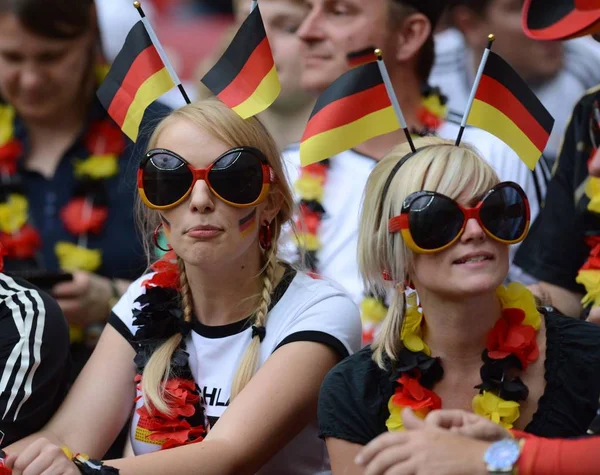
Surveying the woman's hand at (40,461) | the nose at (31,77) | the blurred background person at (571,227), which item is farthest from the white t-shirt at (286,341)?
the nose at (31,77)

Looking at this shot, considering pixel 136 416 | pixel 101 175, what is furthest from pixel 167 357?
pixel 101 175

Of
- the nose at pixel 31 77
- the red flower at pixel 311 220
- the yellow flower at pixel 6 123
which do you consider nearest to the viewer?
the red flower at pixel 311 220

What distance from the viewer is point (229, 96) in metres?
3.14

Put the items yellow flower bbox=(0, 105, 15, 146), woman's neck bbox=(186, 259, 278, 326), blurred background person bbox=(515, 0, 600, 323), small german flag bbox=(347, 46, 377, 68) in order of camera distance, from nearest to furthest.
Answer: woman's neck bbox=(186, 259, 278, 326) → blurred background person bbox=(515, 0, 600, 323) → small german flag bbox=(347, 46, 377, 68) → yellow flower bbox=(0, 105, 15, 146)

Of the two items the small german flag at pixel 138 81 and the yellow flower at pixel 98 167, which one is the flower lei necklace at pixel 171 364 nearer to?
the small german flag at pixel 138 81

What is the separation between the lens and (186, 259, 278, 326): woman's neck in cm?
312

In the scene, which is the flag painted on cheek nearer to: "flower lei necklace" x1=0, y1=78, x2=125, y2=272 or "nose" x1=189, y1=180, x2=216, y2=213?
"nose" x1=189, y1=180, x2=216, y2=213

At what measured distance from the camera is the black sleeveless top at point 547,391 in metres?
2.62

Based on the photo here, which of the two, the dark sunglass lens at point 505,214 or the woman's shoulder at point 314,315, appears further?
the woman's shoulder at point 314,315

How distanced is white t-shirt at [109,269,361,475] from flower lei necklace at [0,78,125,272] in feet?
3.69

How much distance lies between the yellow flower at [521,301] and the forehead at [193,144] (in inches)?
31.6

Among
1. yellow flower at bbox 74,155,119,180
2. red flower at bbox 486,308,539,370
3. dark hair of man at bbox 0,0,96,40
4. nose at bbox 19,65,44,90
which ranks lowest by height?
red flower at bbox 486,308,539,370

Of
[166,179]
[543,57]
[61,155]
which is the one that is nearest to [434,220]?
[166,179]

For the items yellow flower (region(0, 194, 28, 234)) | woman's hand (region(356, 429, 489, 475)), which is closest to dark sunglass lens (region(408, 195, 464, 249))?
woman's hand (region(356, 429, 489, 475))
